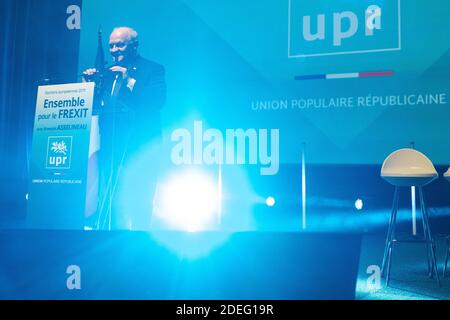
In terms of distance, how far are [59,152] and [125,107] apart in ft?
1.74

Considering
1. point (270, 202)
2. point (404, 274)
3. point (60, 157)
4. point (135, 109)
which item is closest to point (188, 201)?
point (270, 202)

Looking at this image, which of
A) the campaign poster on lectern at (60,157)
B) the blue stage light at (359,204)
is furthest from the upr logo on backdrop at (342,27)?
the campaign poster on lectern at (60,157)

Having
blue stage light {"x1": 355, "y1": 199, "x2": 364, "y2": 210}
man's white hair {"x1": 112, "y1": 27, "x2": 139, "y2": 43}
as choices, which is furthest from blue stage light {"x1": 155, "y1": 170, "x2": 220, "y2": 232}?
man's white hair {"x1": 112, "y1": 27, "x2": 139, "y2": 43}

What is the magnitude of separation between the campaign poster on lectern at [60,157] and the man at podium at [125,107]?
0.22 metres

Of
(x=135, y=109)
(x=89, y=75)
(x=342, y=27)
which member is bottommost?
(x=135, y=109)

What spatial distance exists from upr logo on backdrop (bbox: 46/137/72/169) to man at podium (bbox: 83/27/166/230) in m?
0.29

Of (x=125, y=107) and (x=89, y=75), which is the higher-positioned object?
(x=89, y=75)

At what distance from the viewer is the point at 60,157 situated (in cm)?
304

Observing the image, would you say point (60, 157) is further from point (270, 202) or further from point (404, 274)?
point (404, 274)

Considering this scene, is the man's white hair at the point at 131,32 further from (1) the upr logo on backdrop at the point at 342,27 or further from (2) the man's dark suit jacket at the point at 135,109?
(1) the upr logo on backdrop at the point at 342,27

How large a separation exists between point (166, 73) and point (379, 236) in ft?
5.77

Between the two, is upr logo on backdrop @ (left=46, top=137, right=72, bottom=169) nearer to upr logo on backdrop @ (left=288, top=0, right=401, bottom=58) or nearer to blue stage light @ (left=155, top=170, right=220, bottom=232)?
blue stage light @ (left=155, top=170, right=220, bottom=232)
